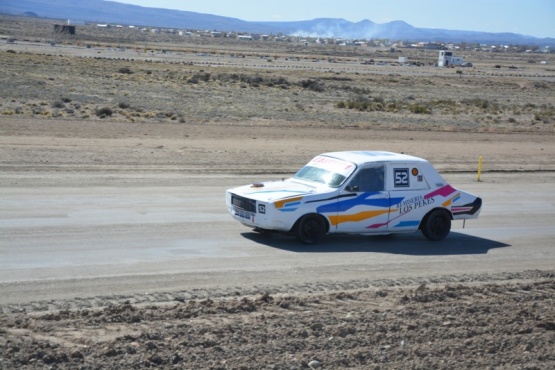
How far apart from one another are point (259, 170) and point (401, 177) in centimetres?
1003

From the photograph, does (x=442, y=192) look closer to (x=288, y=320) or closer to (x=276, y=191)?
(x=276, y=191)

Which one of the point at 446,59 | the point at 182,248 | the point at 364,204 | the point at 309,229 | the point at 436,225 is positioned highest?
the point at 446,59

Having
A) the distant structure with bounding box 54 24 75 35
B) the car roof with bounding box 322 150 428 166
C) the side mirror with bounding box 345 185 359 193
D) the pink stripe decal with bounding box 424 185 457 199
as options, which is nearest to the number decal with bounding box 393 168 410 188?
the car roof with bounding box 322 150 428 166

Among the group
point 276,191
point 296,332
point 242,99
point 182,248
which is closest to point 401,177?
point 276,191

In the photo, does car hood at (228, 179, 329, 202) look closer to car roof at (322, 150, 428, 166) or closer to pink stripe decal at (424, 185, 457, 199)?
car roof at (322, 150, 428, 166)

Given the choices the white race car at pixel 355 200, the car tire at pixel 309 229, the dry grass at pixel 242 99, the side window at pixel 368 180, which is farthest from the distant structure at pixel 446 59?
the car tire at pixel 309 229

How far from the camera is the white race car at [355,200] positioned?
48.5 ft

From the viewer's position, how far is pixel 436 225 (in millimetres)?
16234

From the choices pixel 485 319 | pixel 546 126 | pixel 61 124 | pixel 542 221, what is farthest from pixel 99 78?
pixel 485 319

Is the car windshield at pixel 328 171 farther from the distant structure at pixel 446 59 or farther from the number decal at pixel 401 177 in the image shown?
the distant structure at pixel 446 59

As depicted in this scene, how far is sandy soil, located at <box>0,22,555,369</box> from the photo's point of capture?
8.91 meters

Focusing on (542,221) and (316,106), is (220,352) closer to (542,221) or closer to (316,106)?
(542,221)

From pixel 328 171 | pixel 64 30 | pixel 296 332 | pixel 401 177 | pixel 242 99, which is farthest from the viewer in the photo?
pixel 64 30

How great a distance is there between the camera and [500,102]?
65.1 m
